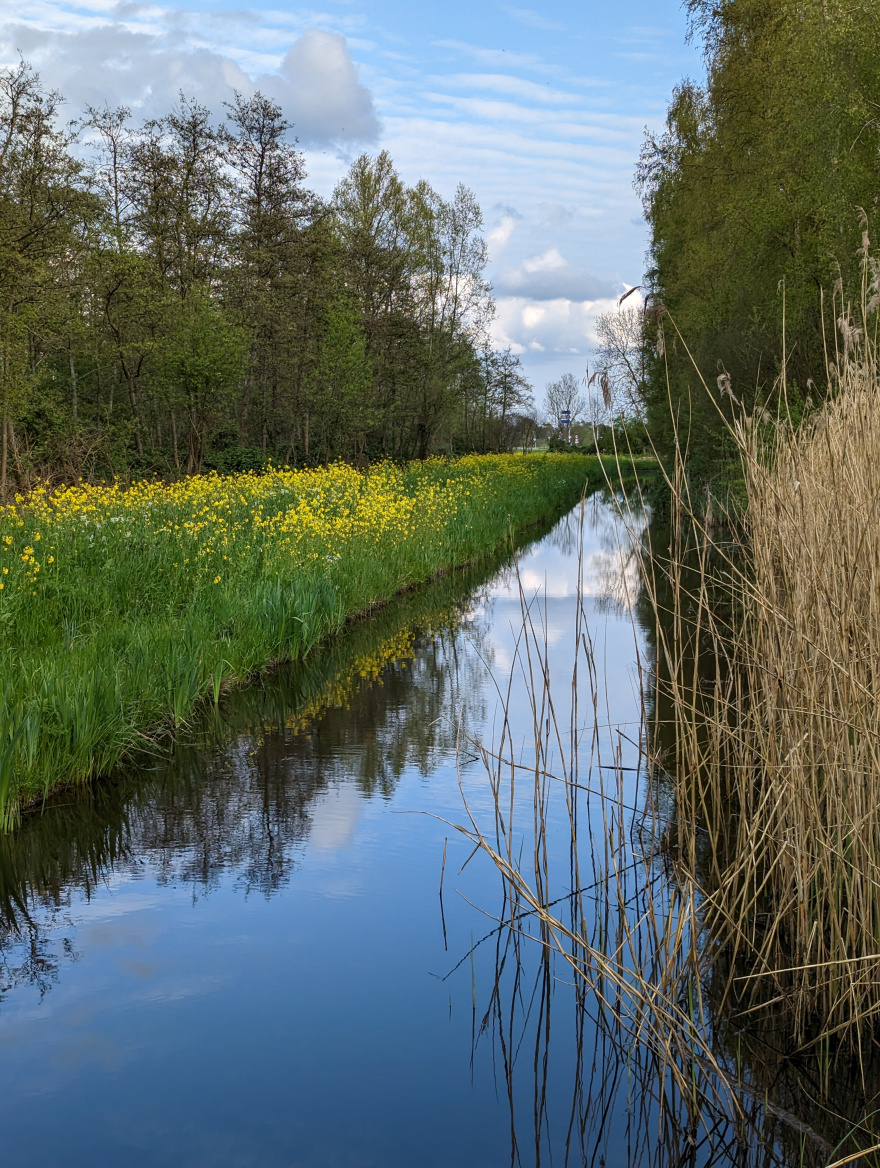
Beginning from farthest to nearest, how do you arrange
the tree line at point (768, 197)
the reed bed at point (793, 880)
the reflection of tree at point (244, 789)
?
the tree line at point (768, 197) → the reflection of tree at point (244, 789) → the reed bed at point (793, 880)

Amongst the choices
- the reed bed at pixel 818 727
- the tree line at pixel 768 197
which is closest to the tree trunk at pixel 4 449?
the tree line at pixel 768 197

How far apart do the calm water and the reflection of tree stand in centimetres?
2

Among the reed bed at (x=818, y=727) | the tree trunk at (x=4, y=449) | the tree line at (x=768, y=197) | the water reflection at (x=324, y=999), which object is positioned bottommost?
the water reflection at (x=324, y=999)

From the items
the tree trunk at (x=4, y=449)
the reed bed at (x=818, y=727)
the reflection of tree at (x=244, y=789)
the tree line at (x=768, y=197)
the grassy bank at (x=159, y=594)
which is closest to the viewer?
the reed bed at (x=818, y=727)

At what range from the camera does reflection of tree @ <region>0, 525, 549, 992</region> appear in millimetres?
4598

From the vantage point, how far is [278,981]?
3.87 m

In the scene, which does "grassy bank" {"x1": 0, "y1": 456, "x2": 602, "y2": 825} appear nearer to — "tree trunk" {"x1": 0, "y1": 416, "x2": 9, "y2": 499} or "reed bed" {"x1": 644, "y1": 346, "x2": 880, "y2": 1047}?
"reed bed" {"x1": 644, "y1": 346, "x2": 880, "y2": 1047}

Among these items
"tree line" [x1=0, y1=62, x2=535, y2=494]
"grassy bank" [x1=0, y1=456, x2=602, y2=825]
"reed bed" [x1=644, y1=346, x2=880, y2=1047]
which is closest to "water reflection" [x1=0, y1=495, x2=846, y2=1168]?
"reed bed" [x1=644, y1=346, x2=880, y2=1047]

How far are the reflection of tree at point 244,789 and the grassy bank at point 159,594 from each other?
282mm

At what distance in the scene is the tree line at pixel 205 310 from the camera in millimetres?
20984

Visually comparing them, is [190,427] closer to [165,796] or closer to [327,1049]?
[165,796]

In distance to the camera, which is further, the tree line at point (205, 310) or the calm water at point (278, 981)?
the tree line at point (205, 310)

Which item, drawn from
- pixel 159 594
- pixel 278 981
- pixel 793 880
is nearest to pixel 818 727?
pixel 793 880

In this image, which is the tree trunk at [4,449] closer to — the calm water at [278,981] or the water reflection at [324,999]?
the calm water at [278,981]
